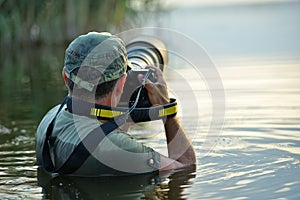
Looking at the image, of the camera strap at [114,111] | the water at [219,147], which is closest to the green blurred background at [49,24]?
the water at [219,147]

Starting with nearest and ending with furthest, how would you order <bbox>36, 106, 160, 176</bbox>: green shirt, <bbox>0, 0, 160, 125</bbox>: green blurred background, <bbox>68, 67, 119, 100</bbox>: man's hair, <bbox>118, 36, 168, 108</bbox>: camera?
1. <bbox>68, 67, 119, 100</bbox>: man's hair
2. <bbox>36, 106, 160, 176</bbox>: green shirt
3. <bbox>118, 36, 168, 108</bbox>: camera
4. <bbox>0, 0, 160, 125</bbox>: green blurred background

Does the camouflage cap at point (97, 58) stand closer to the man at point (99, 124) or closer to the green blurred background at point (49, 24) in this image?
the man at point (99, 124)

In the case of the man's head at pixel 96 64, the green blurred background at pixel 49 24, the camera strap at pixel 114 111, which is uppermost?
the green blurred background at pixel 49 24

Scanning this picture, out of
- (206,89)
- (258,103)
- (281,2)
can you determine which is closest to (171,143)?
(258,103)

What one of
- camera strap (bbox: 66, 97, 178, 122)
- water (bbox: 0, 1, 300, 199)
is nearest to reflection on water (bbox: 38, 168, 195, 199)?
water (bbox: 0, 1, 300, 199)

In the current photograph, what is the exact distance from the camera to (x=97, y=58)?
169 inches

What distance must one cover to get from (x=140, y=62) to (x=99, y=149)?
29.6 inches

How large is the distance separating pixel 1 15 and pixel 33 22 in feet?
5.34

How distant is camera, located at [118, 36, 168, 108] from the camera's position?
4531mm

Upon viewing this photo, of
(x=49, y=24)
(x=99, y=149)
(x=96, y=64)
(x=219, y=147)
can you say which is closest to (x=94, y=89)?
(x=96, y=64)

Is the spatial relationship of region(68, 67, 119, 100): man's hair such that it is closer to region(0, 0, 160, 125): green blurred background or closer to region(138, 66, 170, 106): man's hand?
region(138, 66, 170, 106): man's hand

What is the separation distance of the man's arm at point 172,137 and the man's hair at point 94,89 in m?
0.24

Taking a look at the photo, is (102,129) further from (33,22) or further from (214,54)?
(33,22)

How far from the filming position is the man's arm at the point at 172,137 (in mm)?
4531
